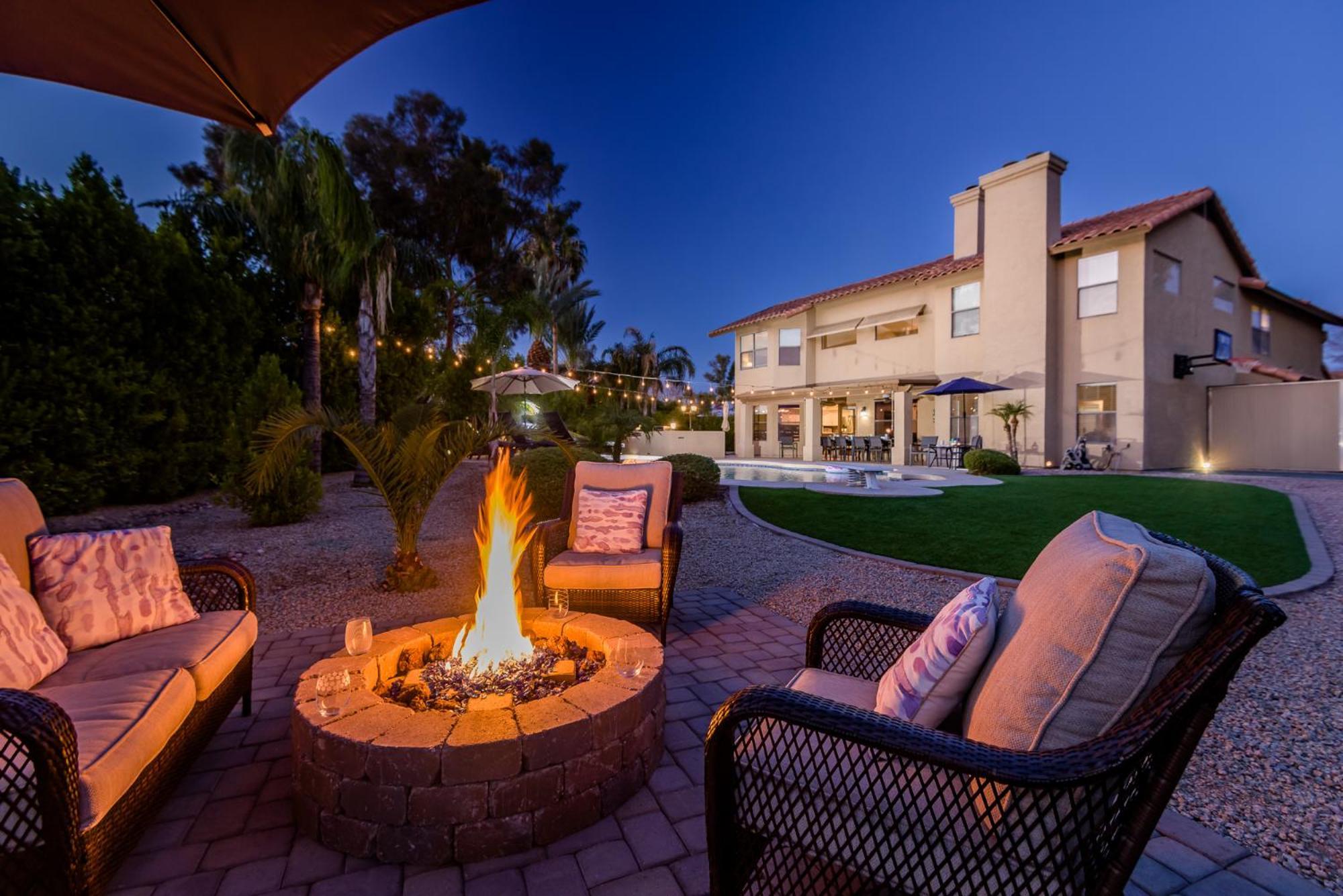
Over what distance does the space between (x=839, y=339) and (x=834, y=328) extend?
1013 millimetres

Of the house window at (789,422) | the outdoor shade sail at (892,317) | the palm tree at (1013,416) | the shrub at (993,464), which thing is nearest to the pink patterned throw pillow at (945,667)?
the shrub at (993,464)

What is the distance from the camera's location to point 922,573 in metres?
5.35

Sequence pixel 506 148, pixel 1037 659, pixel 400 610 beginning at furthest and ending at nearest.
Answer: pixel 506 148 → pixel 400 610 → pixel 1037 659

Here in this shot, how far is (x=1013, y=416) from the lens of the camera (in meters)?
15.0

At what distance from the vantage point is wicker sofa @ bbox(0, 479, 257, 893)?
1416 mm

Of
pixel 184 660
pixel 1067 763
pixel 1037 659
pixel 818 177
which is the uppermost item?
pixel 818 177

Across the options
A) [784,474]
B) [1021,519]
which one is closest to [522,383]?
[784,474]

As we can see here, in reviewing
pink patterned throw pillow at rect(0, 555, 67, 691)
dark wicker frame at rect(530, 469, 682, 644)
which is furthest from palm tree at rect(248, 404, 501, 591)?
pink patterned throw pillow at rect(0, 555, 67, 691)

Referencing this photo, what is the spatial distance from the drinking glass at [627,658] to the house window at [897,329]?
17.7m

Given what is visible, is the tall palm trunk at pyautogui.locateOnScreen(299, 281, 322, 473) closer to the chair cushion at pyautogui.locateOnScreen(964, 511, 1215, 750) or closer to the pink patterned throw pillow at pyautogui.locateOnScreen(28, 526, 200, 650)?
the pink patterned throw pillow at pyautogui.locateOnScreen(28, 526, 200, 650)

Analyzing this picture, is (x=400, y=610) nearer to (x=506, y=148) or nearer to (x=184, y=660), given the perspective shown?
(x=184, y=660)

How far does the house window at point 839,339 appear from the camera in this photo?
1984 centimetres

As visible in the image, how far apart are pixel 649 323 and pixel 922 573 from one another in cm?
7807

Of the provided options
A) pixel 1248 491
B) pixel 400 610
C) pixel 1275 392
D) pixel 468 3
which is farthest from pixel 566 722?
pixel 1275 392
